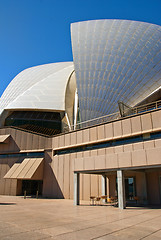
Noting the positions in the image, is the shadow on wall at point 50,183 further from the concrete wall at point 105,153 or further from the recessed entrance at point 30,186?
the recessed entrance at point 30,186

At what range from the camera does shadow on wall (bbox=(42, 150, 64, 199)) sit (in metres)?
21.2

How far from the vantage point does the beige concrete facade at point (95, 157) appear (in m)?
12.4

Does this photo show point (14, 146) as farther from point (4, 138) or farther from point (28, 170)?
point (28, 170)

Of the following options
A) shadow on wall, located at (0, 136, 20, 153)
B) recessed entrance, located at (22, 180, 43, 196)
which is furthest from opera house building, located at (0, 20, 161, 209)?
recessed entrance, located at (22, 180, 43, 196)

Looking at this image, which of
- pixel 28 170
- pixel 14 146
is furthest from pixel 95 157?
pixel 14 146

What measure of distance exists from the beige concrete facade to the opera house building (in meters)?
0.07

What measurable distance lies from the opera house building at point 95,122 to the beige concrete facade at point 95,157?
7cm

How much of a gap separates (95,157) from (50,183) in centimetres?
1049

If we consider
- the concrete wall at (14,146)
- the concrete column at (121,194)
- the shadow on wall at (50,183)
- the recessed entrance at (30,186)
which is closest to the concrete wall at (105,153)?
the shadow on wall at (50,183)

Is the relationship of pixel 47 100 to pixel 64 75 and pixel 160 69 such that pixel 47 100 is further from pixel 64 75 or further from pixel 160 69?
pixel 160 69

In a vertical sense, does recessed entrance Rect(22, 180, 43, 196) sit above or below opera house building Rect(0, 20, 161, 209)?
below

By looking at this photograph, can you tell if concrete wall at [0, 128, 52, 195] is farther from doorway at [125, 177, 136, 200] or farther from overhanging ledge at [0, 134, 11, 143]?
doorway at [125, 177, 136, 200]

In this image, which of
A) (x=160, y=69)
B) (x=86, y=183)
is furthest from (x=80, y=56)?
(x=86, y=183)

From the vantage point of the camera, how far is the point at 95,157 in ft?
44.5
